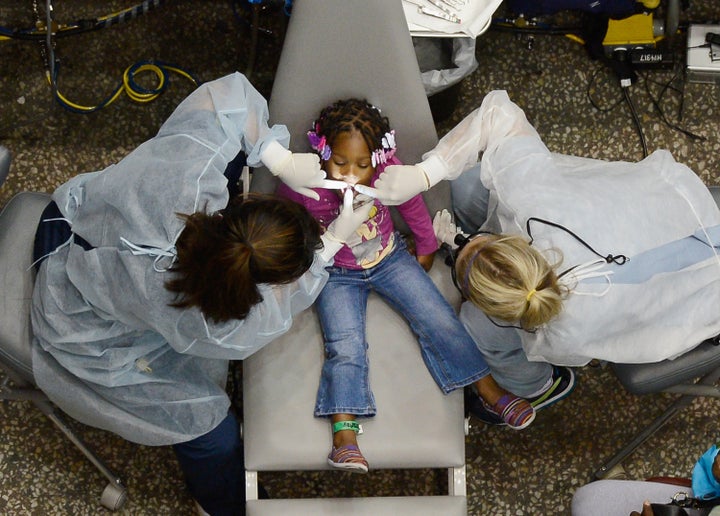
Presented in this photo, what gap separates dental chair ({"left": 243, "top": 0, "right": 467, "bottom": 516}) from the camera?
1817 millimetres

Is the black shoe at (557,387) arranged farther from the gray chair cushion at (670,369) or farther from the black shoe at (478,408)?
the gray chair cushion at (670,369)

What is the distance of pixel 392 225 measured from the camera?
1.98 meters

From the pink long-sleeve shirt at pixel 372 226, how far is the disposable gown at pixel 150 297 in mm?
132

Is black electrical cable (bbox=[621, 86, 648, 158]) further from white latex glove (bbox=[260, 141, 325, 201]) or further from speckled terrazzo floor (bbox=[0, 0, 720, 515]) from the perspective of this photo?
white latex glove (bbox=[260, 141, 325, 201])

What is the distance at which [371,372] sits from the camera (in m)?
1.92

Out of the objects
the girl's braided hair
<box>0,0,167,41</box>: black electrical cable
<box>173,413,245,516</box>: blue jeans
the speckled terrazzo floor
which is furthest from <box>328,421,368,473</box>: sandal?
<box>0,0,167,41</box>: black electrical cable

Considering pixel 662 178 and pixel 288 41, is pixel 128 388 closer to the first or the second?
pixel 288 41

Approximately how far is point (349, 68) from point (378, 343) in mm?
617

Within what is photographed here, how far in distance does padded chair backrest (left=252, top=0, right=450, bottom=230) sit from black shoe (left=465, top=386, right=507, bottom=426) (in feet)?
2.09

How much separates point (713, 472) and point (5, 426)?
69.6 inches

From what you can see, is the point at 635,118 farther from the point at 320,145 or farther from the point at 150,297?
the point at 150,297

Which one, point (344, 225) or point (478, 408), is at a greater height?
point (344, 225)

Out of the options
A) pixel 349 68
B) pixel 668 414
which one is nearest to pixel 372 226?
pixel 349 68

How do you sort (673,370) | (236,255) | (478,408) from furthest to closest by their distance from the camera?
(478,408)
(673,370)
(236,255)
